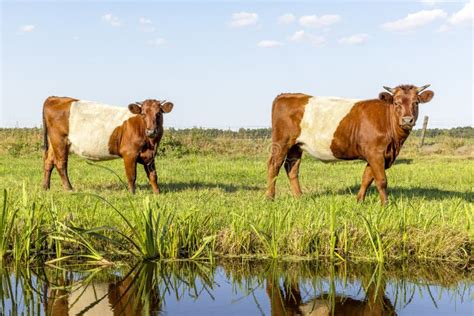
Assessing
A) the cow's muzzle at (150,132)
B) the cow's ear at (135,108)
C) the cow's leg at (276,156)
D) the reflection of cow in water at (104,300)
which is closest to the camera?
the reflection of cow in water at (104,300)

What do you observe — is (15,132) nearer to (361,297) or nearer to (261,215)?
(261,215)

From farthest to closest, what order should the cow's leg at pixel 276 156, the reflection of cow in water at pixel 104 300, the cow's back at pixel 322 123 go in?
the cow's leg at pixel 276 156 → the cow's back at pixel 322 123 → the reflection of cow in water at pixel 104 300

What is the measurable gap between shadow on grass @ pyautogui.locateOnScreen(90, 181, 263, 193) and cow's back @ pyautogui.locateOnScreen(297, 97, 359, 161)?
1942mm

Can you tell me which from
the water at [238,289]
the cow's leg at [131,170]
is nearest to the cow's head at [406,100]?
the water at [238,289]

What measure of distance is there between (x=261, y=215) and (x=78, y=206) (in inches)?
84.1

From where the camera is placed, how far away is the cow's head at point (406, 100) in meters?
8.22

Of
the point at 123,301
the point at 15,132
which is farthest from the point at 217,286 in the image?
the point at 15,132

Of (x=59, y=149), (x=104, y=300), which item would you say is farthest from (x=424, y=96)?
(x=59, y=149)

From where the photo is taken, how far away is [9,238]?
18.9ft

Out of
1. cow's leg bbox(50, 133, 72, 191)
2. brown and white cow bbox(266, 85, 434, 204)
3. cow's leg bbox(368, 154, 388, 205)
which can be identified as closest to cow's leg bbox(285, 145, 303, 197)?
brown and white cow bbox(266, 85, 434, 204)

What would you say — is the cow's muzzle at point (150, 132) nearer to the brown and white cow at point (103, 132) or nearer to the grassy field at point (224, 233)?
the brown and white cow at point (103, 132)

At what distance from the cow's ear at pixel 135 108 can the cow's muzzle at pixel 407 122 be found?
432 centimetres

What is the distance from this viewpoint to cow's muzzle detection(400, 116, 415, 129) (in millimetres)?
8134

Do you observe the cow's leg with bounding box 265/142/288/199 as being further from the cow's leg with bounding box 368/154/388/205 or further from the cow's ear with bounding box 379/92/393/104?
the cow's ear with bounding box 379/92/393/104
